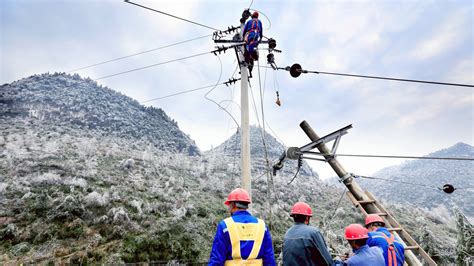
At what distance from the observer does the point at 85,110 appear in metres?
49.4

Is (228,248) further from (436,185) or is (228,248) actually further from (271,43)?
(436,185)

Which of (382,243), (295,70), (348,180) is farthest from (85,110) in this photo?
(382,243)

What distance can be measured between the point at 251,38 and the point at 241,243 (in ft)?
16.8

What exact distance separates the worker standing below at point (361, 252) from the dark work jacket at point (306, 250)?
279 millimetres

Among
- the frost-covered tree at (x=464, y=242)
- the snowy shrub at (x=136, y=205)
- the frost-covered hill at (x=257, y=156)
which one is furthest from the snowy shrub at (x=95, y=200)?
the frost-covered tree at (x=464, y=242)

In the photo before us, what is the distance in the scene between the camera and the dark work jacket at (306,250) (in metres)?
2.99

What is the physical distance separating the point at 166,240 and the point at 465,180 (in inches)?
5136

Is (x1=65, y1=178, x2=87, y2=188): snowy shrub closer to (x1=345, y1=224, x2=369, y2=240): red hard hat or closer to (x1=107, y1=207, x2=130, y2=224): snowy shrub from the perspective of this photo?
(x1=107, y1=207, x2=130, y2=224): snowy shrub

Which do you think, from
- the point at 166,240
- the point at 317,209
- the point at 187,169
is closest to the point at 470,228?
the point at 317,209

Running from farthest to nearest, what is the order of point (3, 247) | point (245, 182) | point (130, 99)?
1. point (130, 99)
2. point (3, 247)
3. point (245, 182)

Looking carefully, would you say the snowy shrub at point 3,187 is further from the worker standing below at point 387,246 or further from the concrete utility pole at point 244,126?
the worker standing below at point 387,246

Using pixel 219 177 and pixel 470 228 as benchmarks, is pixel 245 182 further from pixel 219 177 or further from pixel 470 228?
pixel 219 177

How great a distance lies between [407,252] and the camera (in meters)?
4.79

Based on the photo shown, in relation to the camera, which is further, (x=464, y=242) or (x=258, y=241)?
(x=464, y=242)
